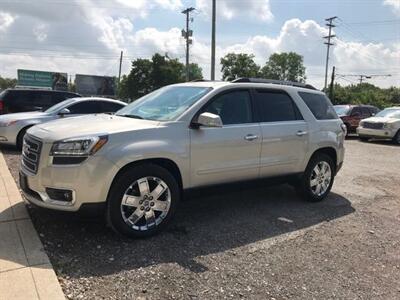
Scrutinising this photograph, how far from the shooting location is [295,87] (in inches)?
261

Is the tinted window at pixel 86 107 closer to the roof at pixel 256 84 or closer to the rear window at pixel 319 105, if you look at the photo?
the roof at pixel 256 84

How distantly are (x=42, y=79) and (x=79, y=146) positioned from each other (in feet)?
194

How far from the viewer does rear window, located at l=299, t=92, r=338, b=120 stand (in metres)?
6.63

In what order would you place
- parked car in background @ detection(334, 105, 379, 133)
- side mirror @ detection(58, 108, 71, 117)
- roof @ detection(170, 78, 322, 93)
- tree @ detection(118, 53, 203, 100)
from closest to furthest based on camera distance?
roof @ detection(170, 78, 322, 93) < side mirror @ detection(58, 108, 71, 117) < parked car in background @ detection(334, 105, 379, 133) < tree @ detection(118, 53, 203, 100)

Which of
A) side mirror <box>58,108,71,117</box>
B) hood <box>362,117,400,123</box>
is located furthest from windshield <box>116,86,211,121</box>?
hood <box>362,117,400,123</box>

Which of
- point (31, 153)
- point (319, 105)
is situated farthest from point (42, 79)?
point (31, 153)

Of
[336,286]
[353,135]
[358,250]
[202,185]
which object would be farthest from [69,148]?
[353,135]

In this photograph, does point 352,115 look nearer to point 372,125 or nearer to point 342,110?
point 342,110

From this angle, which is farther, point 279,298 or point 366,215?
point 366,215

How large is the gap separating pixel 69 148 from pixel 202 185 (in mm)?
1646

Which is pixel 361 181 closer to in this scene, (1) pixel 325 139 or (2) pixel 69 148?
(1) pixel 325 139

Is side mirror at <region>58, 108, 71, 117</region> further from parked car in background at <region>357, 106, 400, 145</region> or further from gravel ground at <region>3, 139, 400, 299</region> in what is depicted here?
parked car in background at <region>357, 106, 400, 145</region>

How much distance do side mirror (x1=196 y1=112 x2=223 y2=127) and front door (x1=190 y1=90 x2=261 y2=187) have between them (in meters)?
0.15

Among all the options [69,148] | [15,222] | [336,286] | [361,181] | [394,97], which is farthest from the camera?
[394,97]
